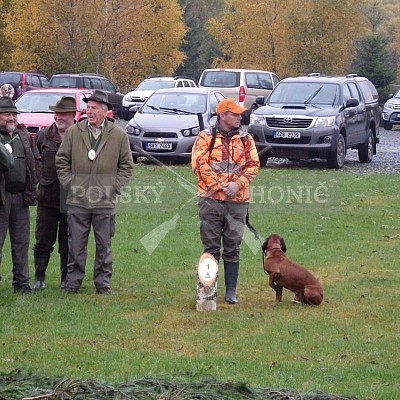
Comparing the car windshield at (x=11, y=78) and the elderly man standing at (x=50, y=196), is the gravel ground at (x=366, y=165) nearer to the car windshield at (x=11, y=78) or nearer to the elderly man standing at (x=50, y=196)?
the elderly man standing at (x=50, y=196)

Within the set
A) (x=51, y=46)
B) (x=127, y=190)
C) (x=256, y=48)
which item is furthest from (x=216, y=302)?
(x=256, y=48)

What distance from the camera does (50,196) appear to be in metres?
9.98

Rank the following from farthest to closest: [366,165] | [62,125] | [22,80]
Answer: [22,80], [366,165], [62,125]

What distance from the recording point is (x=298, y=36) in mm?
53375

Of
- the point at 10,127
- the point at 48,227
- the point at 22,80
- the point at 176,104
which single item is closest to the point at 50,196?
the point at 48,227

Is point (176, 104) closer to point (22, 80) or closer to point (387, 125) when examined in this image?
point (387, 125)

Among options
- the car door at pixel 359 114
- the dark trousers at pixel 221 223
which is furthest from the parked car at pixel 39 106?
the dark trousers at pixel 221 223

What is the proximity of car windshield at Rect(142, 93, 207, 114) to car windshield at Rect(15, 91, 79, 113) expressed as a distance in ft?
6.44

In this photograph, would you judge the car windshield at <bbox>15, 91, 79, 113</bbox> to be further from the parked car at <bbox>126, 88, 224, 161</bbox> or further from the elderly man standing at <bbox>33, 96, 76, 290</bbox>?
the elderly man standing at <bbox>33, 96, 76, 290</bbox>

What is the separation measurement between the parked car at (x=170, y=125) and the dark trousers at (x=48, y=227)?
10831 millimetres

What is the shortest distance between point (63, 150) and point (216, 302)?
6.85 ft

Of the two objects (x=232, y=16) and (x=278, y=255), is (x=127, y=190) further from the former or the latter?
(x=232, y=16)

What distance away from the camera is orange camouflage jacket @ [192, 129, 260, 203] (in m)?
9.15

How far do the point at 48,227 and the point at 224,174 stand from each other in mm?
2038
